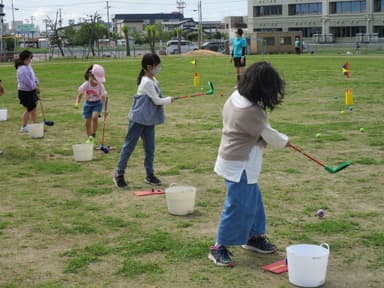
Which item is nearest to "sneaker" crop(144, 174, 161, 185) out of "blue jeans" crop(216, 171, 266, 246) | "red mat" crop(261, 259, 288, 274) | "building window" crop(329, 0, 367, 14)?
"blue jeans" crop(216, 171, 266, 246)

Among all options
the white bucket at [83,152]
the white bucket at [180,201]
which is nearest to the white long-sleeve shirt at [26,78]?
the white bucket at [83,152]

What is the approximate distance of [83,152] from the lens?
30.1 feet

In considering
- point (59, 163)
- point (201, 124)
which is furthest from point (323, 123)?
point (59, 163)

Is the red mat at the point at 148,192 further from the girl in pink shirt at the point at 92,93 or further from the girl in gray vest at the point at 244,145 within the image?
the girl in pink shirt at the point at 92,93

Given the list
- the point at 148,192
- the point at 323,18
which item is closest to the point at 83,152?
the point at 148,192

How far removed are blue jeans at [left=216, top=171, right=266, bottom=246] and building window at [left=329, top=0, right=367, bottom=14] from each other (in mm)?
72818

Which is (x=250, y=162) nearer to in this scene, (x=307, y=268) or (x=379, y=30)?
(x=307, y=268)

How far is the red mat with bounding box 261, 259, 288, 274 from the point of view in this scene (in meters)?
4.75

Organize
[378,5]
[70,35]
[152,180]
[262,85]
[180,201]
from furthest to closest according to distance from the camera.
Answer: [378,5], [70,35], [152,180], [180,201], [262,85]

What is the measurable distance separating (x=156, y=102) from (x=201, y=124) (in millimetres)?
5273

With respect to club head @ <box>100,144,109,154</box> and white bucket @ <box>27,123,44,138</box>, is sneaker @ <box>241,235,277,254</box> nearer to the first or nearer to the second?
club head @ <box>100,144,109,154</box>

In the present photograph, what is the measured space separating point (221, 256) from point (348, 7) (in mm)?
74377

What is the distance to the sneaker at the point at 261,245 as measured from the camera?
16.8 ft

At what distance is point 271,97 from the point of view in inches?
181
